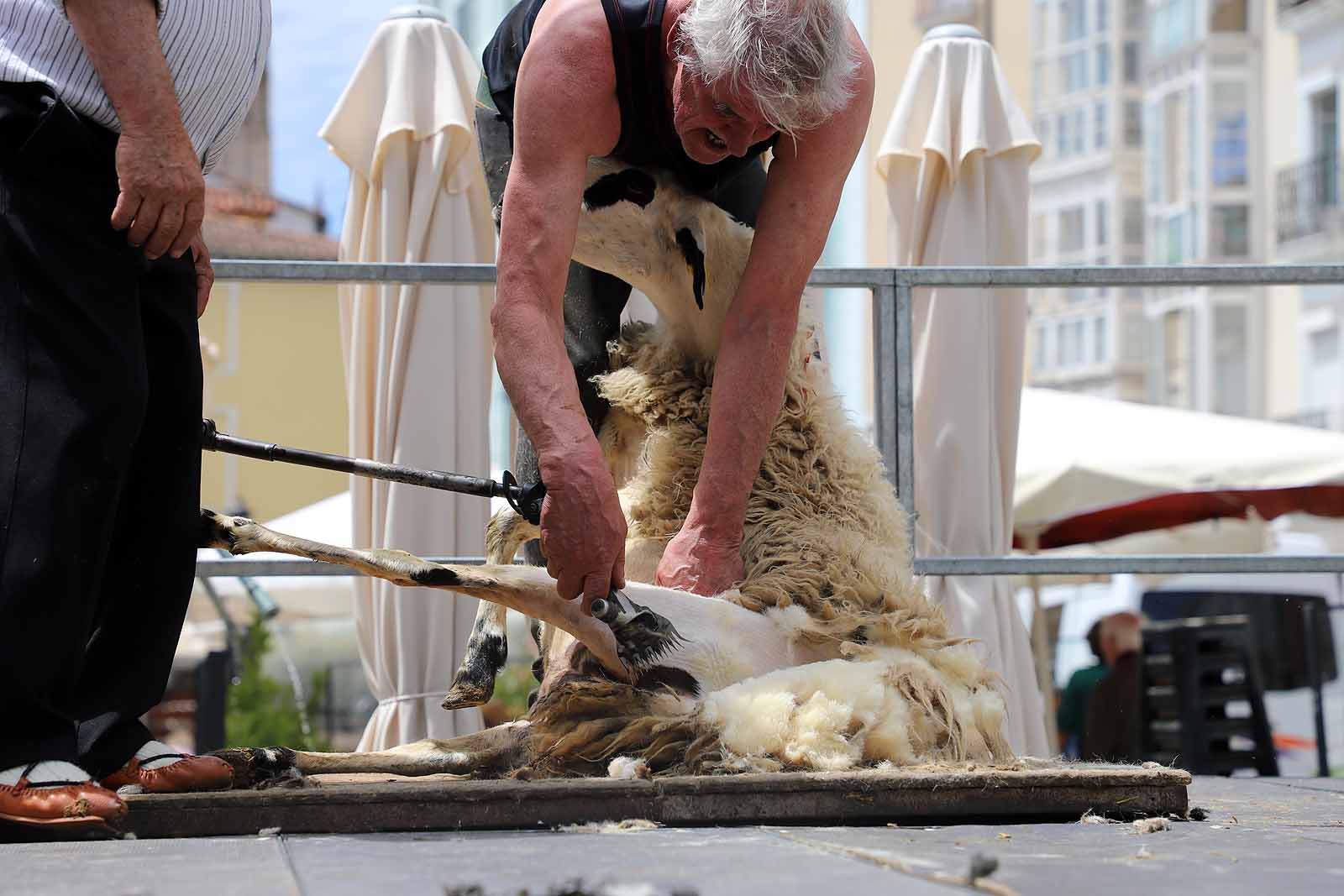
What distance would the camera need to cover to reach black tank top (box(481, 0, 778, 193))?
3092mm

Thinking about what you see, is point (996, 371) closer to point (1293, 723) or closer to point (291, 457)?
point (291, 457)

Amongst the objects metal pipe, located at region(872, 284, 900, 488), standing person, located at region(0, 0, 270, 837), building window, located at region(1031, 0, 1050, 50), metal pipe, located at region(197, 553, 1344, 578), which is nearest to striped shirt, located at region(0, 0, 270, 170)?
standing person, located at region(0, 0, 270, 837)

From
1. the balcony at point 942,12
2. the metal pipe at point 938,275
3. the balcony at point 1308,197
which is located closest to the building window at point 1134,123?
the balcony at point 1308,197

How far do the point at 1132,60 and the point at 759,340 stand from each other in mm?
46117

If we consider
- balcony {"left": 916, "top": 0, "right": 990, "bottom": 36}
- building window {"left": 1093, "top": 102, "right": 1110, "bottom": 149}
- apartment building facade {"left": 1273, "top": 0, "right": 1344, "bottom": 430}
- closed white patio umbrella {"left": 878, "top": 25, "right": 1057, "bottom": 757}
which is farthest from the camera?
building window {"left": 1093, "top": 102, "right": 1110, "bottom": 149}

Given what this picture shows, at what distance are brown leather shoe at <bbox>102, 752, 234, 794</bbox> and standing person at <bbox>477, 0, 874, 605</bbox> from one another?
66 centimetres

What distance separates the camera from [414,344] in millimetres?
5324

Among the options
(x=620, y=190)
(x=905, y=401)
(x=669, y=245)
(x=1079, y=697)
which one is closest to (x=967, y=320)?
(x=905, y=401)

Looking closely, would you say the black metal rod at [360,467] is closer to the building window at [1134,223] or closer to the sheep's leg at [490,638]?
the sheep's leg at [490,638]

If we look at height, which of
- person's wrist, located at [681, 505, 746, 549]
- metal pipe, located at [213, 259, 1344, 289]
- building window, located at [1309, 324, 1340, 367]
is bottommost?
person's wrist, located at [681, 505, 746, 549]

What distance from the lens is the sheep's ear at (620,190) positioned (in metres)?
3.43

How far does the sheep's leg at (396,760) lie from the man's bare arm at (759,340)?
0.44m

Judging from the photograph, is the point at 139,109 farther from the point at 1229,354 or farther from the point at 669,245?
the point at 1229,354

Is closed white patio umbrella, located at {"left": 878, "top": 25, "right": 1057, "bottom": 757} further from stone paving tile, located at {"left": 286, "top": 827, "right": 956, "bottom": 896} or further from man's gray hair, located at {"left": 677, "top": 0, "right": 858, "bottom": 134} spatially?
stone paving tile, located at {"left": 286, "top": 827, "right": 956, "bottom": 896}
